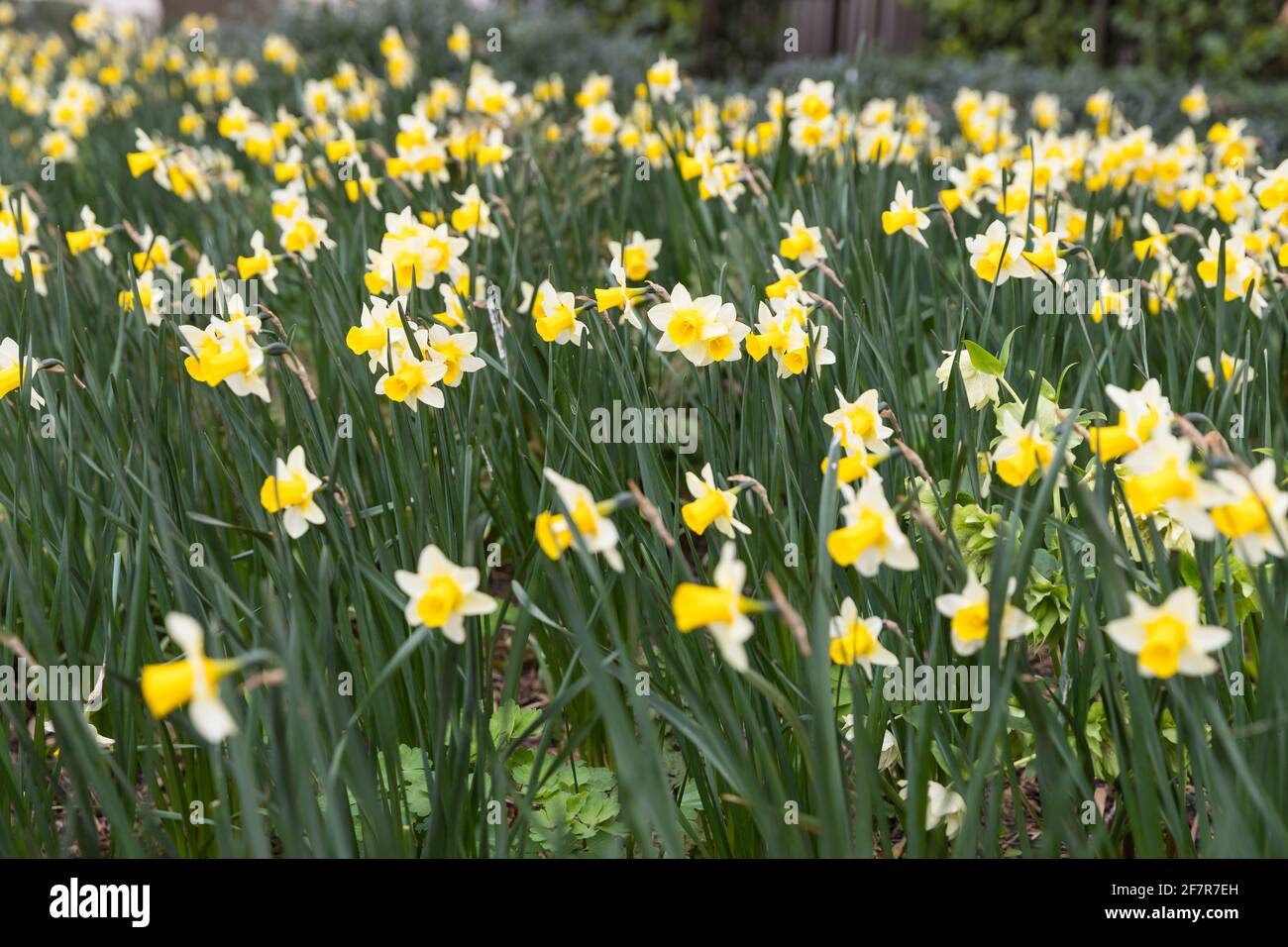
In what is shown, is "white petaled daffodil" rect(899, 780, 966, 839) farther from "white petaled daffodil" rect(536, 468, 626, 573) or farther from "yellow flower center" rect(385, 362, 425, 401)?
"yellow flower center" rect(385, 362, 425, 401)

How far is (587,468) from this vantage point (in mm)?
1773

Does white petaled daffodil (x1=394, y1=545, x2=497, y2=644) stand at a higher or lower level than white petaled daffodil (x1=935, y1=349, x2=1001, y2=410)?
lower

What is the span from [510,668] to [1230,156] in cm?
265

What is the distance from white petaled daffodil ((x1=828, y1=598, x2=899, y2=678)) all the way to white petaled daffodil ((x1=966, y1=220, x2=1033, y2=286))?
934 millimetres

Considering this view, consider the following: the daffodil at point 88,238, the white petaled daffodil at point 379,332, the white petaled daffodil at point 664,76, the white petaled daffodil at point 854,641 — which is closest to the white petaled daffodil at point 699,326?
the white petaled daffodil at point 379,332

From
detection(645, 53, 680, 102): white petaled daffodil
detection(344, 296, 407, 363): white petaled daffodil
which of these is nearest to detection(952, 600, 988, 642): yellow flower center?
detection(344, 296, 407, 363): white petaled daffodil

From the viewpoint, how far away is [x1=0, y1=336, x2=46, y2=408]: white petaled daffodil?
1771 millimetres

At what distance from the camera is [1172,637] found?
112 centimetres

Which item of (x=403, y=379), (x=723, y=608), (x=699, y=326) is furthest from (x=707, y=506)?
(x=403, y=379)

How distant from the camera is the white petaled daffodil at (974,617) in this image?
124 cm

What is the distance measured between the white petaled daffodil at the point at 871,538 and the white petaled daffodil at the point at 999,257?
958mm

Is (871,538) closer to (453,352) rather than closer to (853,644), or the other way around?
(853,644)

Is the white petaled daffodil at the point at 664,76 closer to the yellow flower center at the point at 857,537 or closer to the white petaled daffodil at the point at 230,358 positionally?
the white petaled daffodil at the point at 230,358
